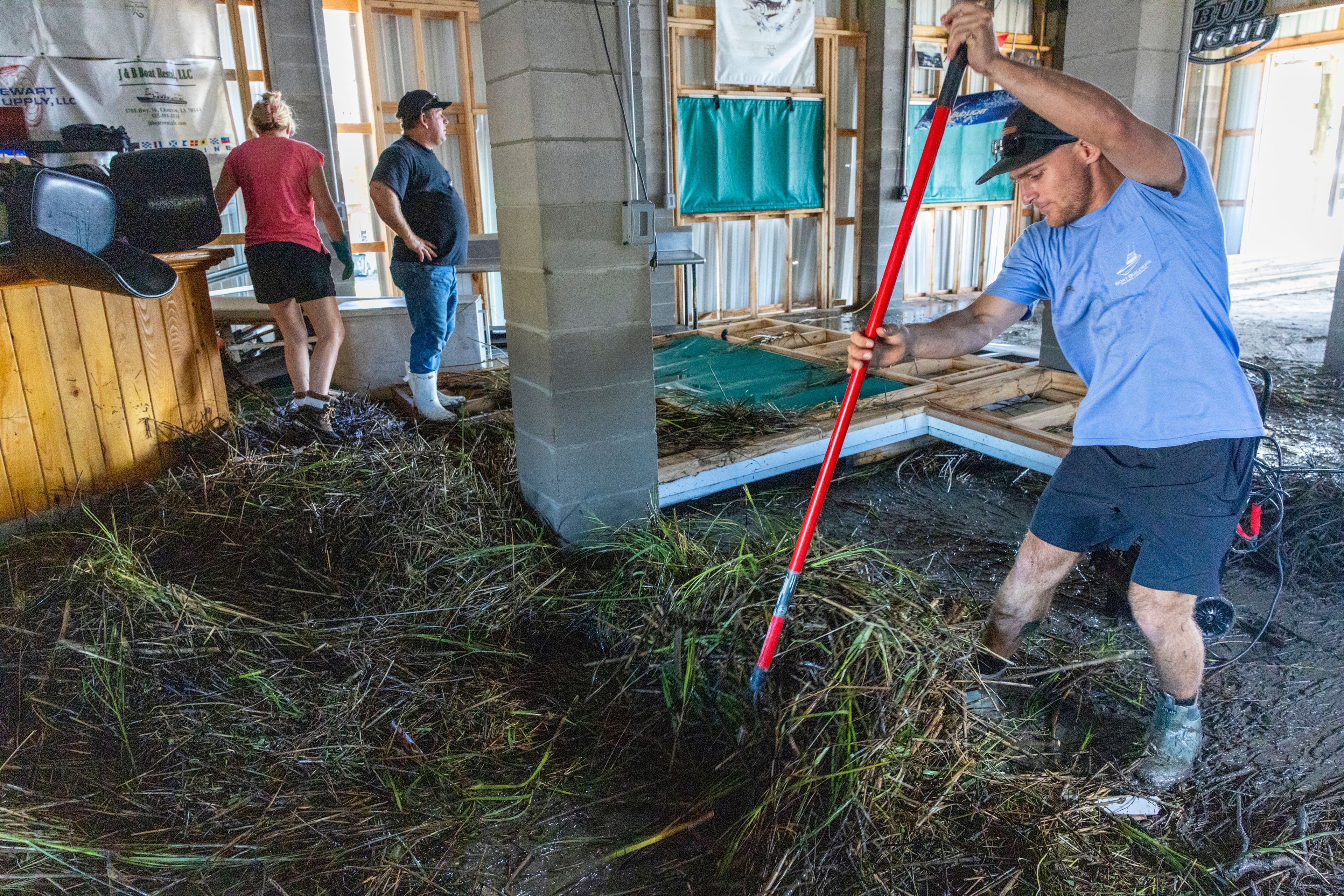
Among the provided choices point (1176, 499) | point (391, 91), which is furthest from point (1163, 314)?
point (391, 91)

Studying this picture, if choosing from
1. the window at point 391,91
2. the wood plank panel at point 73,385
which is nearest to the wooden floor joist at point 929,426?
the wood plank panel at point 73,385

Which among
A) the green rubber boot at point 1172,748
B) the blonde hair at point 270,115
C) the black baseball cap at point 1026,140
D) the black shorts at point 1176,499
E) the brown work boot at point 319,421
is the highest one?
the blonde hair at point 270,115

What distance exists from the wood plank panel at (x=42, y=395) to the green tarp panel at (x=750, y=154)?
259 inches

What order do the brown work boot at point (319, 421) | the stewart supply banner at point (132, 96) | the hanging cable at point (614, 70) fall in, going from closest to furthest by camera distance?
1. the hanging cable at point (614, 70)
2. the brown work boot at point (319, 421)
3. the stewart supply banner at point (132, 96)

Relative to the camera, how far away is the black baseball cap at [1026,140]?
2.12 m

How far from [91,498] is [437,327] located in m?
1.74

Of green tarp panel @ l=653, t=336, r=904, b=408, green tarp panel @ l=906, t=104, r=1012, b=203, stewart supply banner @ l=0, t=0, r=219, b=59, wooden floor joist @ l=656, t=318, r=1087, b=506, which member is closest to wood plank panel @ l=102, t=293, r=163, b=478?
wooden floor joist @ l=656, t=318, r=1087, b=506

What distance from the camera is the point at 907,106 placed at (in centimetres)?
987

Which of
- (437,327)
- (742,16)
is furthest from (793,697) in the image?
→ (742,16)

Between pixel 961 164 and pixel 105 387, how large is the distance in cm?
989

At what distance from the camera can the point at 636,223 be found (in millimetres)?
3311

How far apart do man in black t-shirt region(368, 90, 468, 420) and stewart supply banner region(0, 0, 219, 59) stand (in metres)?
3.84

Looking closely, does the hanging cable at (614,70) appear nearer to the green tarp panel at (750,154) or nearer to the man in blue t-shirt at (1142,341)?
the man in blue t-shirt at (1142,341)

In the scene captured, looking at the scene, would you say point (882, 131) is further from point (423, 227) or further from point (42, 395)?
point (42, 395)
